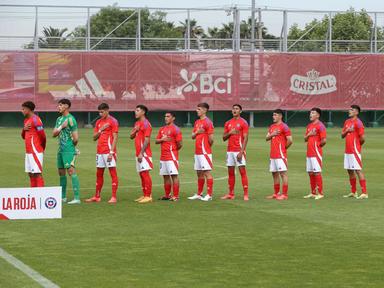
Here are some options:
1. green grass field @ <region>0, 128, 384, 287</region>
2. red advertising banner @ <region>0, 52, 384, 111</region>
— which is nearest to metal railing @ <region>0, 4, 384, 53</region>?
red advertising banner @ <region>0, 52, 384, 111</region>

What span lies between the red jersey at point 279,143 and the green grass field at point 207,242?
916 millimetres

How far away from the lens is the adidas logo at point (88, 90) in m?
58.1

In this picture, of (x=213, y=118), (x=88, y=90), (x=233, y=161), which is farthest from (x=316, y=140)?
(x=213, y=118)

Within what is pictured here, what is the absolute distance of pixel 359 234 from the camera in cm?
1460

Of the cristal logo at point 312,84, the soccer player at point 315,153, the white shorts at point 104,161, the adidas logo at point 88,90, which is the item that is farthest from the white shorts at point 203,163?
the cristal logo at point 312,84

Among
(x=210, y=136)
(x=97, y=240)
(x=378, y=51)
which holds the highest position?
(x=378, y=51)

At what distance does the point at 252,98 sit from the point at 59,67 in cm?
1176

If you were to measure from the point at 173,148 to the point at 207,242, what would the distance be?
6.23m

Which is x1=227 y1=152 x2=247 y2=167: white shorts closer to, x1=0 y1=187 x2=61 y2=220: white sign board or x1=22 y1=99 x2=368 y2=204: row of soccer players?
Result: x1=22 y1=99 x2=368 y2=204: row of soccer players

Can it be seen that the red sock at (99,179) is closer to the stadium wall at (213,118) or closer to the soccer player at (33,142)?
the soccer player at (33,142)

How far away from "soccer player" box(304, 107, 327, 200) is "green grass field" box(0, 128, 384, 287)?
1.45 ft

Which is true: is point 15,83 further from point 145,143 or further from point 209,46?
point 145,143

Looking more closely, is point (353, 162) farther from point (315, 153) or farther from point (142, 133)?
point (142, 133)

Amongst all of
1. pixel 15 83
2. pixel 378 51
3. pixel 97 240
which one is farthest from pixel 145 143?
pixel 378 51
